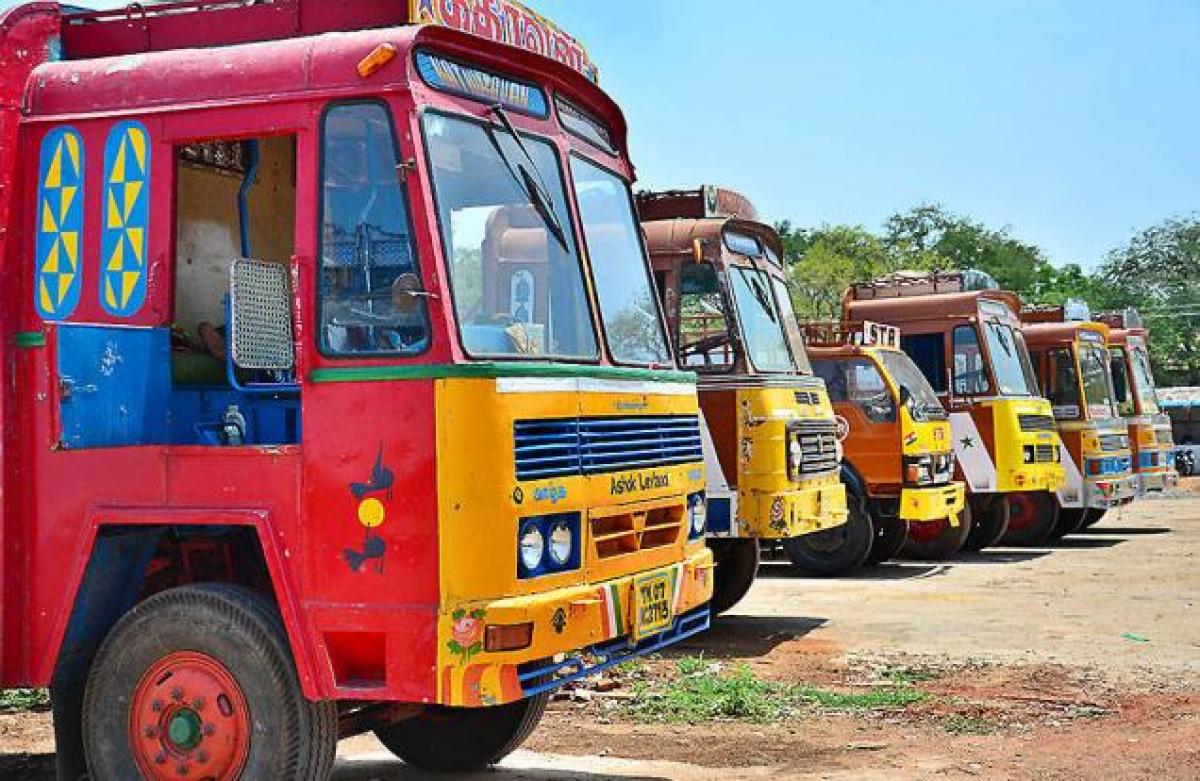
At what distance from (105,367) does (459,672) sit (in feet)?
5.96

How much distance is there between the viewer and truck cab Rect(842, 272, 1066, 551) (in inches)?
678

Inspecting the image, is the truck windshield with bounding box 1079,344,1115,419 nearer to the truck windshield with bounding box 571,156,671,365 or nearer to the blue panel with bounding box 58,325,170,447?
the truck windshield with bounding box 571,156,671,365

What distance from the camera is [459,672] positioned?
5289mm

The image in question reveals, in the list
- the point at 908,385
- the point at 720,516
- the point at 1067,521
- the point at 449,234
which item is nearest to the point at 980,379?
the point at 908,385

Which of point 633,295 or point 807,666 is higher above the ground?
point 633,295

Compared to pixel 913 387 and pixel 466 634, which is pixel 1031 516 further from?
pixel 466 634

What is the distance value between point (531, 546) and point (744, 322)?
6.15 metres

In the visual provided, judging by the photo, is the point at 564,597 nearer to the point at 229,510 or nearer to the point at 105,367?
the point at 229,510

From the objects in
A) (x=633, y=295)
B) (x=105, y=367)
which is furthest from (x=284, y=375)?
(x=633, y=295)

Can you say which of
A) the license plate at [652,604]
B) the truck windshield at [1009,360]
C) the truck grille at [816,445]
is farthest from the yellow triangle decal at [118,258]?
the truck windshield at [1009,360]

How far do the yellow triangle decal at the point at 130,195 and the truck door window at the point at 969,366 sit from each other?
12.8 meters

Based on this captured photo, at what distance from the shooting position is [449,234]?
556 centimetres

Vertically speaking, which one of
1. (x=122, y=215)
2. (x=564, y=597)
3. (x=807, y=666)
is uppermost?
(x=122, y=215)

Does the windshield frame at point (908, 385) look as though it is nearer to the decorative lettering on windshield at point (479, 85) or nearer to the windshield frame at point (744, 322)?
the windshield frame at point (744, 322)
